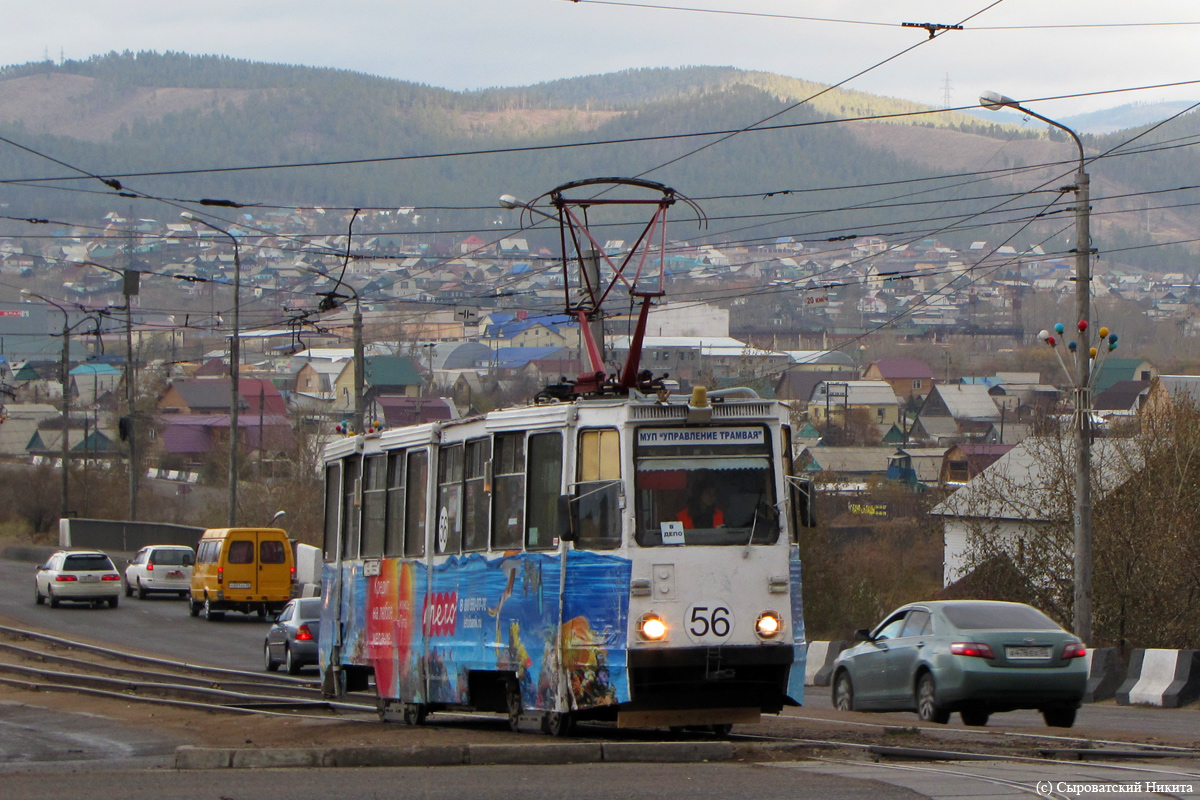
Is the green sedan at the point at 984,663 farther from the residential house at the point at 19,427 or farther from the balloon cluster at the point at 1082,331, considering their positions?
the residential house at the point at 19,427

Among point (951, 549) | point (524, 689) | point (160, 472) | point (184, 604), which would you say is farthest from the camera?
point (160, 472)

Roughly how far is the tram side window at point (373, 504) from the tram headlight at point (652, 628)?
4.81 metres

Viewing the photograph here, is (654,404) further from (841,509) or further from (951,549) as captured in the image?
(841,509)

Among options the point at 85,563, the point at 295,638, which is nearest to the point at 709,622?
the point at 295,638

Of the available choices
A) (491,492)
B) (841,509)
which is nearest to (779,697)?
(491,492)

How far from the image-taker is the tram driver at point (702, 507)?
12288 mm

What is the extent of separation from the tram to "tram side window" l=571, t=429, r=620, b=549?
13 millimetres

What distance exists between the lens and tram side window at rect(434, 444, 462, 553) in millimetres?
14219

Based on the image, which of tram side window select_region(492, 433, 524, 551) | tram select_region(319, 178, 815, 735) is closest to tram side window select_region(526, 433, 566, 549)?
tram select_region(319, 178, 815, 735)

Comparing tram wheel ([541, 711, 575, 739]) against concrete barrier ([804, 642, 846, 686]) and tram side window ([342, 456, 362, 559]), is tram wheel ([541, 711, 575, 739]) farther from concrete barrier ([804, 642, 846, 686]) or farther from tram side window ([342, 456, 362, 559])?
concrete barrier ([804, 642, 846, 686])

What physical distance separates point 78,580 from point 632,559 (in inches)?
1167

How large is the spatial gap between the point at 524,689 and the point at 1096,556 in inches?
827

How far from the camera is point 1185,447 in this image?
31.8 metres

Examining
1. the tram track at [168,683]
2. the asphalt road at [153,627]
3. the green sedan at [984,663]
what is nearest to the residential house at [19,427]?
the asphalt road at [153,627]
